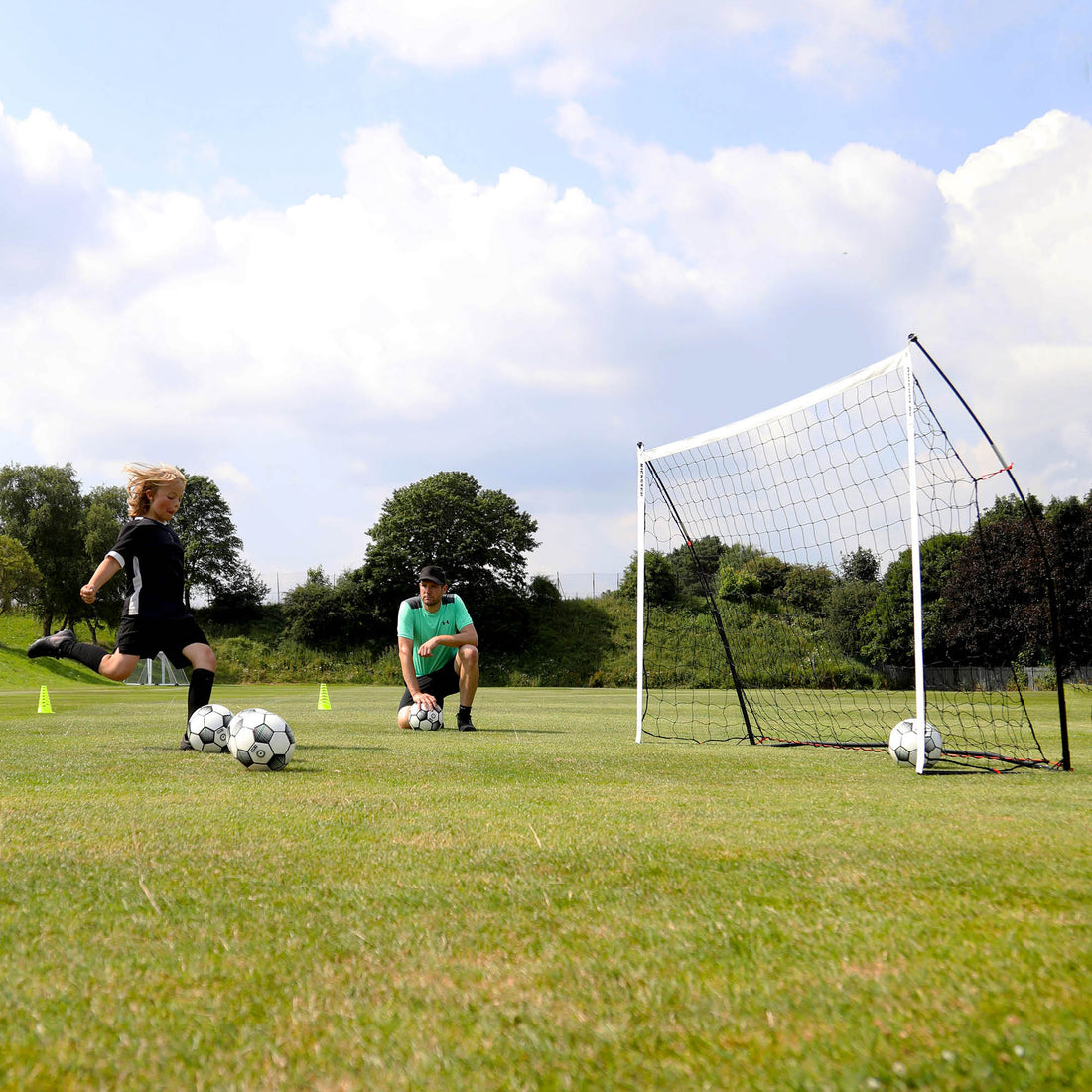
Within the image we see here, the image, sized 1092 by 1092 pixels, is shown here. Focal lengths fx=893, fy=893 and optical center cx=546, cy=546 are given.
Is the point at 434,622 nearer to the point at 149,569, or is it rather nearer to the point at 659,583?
the point at 149,569

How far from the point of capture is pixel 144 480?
Result: 268 inches

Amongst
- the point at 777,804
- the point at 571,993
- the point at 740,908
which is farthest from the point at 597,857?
the point at 777,804

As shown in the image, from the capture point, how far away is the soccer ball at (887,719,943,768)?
6383 millimetres

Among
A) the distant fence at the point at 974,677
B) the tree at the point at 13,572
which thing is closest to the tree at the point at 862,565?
the distant fence at the point at 974,677

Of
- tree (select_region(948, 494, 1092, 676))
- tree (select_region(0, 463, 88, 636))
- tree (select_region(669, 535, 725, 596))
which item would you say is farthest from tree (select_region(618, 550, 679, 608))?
tree (select_region(0, 463, 88, 636))

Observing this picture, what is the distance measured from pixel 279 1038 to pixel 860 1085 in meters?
1.06

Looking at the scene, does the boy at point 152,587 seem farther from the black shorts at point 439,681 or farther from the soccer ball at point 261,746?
the black shorts at point 439,681

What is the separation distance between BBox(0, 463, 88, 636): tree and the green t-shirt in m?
42.3

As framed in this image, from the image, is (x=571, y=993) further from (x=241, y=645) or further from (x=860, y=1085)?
(x=241, y=645)

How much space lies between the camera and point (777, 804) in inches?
177

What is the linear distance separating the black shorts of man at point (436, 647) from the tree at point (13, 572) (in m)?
36.9

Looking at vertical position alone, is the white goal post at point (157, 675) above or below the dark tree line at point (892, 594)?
below

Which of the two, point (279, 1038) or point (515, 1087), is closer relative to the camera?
point (515, 1087)

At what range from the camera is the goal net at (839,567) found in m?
7.24
